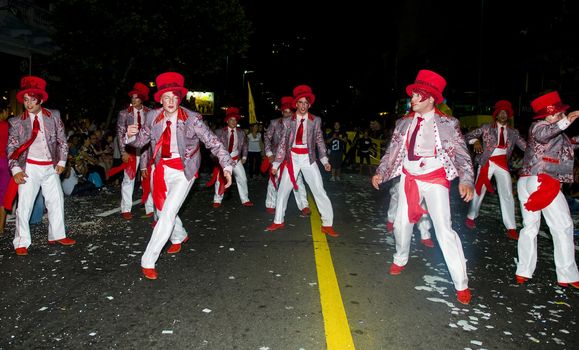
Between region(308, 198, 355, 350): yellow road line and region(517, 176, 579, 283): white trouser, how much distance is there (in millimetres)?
1983

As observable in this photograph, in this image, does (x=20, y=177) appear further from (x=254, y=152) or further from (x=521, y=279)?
(x=254, y=152)

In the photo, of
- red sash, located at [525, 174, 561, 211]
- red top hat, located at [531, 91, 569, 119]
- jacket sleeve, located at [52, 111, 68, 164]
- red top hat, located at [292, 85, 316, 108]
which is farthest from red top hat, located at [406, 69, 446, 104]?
jacket sleeve, located at [52, 111, 68, 164]

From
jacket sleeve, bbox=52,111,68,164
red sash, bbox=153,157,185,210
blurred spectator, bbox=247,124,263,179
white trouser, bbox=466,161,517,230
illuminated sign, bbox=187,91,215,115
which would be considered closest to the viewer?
red sash, bbox=153,157,185,210

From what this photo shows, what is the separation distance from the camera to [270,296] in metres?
4.50

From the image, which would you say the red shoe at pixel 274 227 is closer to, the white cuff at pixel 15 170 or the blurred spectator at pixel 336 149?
the white cuff at pixel 15 170

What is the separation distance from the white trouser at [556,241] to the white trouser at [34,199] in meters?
5.43

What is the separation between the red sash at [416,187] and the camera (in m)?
4.71

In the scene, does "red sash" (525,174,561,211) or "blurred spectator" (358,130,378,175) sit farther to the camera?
"blurred spectator" (358,130,378,175)

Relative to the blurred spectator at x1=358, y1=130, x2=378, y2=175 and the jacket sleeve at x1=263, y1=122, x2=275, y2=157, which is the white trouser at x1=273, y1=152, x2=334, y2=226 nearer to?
the jacket sleeve at x1=263, y1=122, x2=275, y2=157

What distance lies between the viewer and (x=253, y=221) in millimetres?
8234

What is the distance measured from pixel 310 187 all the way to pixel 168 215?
2667 millimetres

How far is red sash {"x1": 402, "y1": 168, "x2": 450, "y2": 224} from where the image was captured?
4711mm

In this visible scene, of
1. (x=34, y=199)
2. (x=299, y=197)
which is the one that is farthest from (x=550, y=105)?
(x=34, y=199)

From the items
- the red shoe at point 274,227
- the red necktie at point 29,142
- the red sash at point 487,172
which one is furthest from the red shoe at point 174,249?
the red sash at point 487,172
